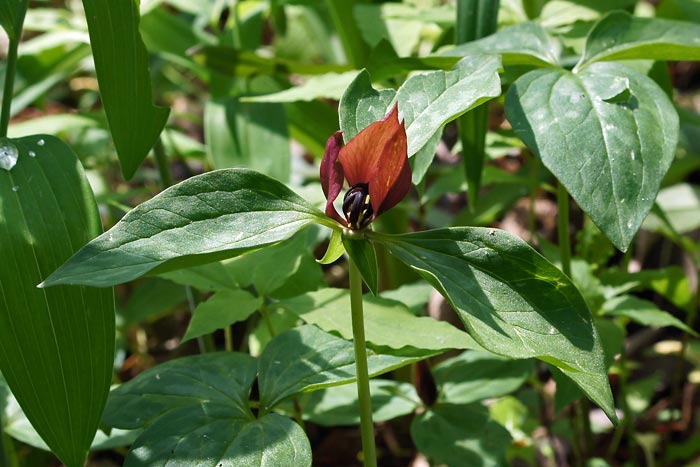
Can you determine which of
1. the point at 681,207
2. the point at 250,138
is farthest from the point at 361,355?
the point at 681,207

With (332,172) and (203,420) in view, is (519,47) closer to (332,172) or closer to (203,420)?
(332,172)

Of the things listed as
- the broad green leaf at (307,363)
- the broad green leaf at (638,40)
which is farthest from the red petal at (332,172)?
the broad green leaf at (638,40)


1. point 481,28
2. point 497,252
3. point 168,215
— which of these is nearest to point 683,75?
point 481,28

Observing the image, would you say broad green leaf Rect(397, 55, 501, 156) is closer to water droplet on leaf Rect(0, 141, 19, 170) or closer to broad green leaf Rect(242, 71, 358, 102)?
broad green leaf Rect(242, 71, 358, 102)

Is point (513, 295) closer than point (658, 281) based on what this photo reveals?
Yes

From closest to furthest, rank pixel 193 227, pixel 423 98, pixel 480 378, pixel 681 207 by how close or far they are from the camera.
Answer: pixel 193 227, pixel 423 98, pixel 480 378, pixel 681 207

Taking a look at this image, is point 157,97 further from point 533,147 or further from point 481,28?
point 533,147
